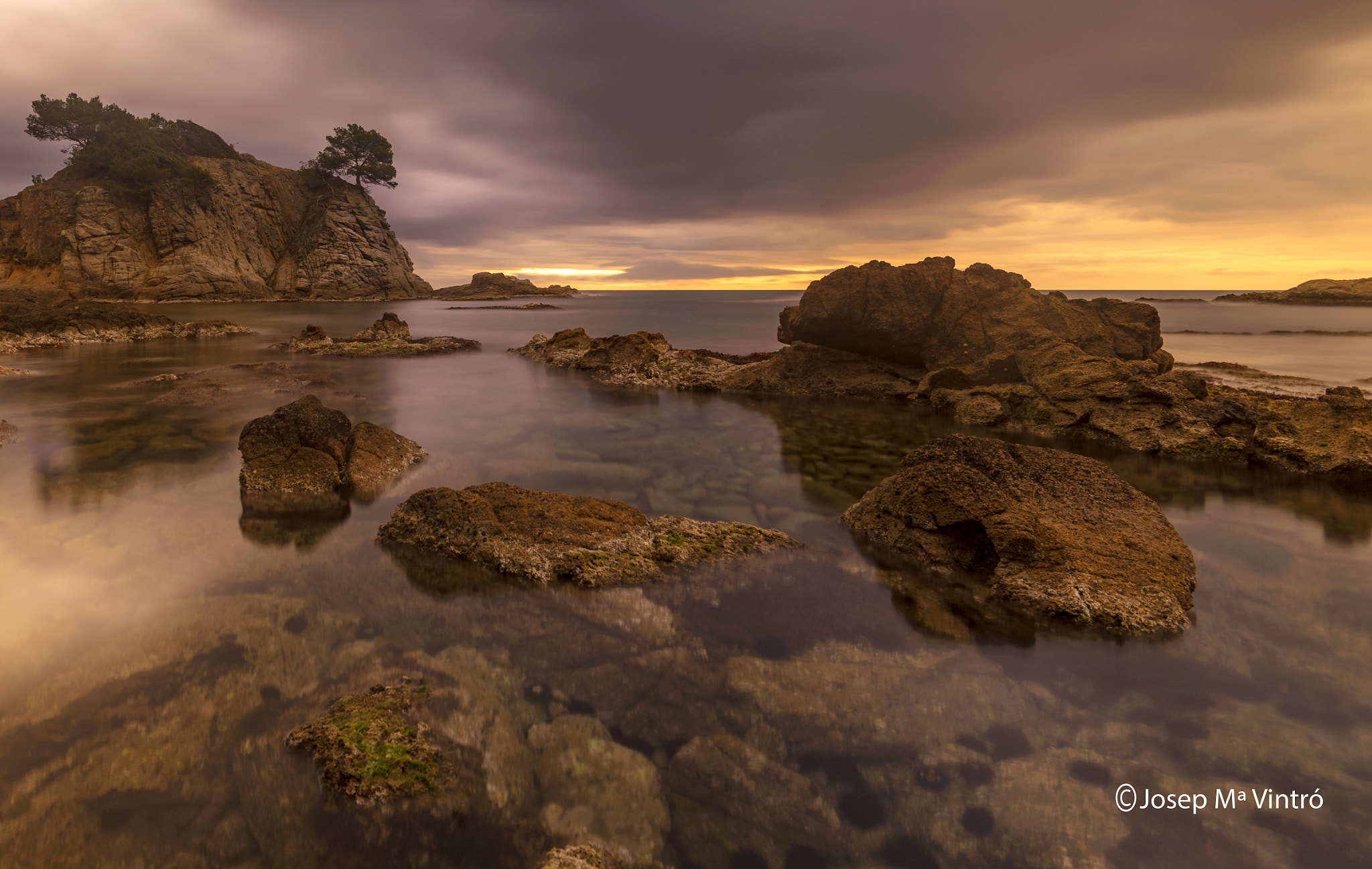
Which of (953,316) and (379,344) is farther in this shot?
Result: (379,344)

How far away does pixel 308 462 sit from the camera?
29.3 ft

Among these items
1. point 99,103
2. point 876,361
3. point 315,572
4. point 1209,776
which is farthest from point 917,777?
point 99,103

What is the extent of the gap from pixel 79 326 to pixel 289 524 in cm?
3307

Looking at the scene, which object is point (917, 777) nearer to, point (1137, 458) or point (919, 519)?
point (919, 519)

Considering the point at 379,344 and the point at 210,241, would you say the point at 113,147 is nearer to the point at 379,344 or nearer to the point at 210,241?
the point at 210,241

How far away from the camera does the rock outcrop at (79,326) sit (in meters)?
26.3

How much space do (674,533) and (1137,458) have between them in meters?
10.3

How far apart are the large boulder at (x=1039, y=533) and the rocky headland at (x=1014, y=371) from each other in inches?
241

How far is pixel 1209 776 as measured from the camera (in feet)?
12.7

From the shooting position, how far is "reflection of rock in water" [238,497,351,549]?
7258 mm

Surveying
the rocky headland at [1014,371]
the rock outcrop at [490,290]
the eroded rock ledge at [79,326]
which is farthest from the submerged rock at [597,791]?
the rock outcrop at [490,290]

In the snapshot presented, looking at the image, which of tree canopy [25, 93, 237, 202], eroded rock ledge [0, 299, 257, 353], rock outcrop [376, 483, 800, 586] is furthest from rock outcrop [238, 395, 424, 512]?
tree canopy [25, 93, 237, 202]

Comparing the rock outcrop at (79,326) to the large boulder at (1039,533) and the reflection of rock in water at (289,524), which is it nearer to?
the reflection of rock in water at (289,524)

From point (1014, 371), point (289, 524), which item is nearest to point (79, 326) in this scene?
point (289, 524)
